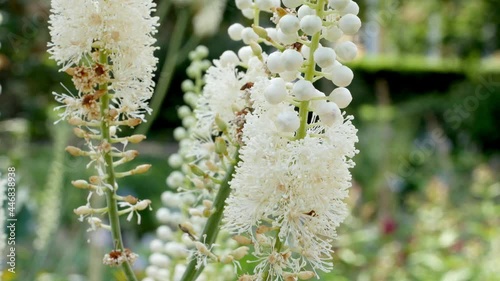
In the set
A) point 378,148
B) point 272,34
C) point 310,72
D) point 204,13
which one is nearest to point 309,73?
point 310,72

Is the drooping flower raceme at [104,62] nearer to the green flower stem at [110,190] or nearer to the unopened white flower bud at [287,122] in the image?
the green flower stem at [110,190]

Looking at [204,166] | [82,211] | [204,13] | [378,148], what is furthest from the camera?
[378,148]

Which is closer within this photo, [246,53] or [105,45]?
[105,45]

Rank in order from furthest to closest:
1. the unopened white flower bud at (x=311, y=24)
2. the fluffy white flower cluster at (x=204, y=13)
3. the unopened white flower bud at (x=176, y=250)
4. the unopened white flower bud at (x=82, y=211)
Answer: the fluffy white flower cluster at (x=204, y=13) → the unopened white flower bud at (x=176, y=250) → the unopened white flower bud at (x=82, y=211) → the unopened white flower bud at (x=311, y=24)

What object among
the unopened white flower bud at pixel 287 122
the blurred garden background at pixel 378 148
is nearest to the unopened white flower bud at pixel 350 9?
the unopened white flower bud at pixel 287 122

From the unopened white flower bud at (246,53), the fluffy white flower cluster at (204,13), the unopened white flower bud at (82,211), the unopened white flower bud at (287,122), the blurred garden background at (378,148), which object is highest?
the unopened white flower bud at (246,53)

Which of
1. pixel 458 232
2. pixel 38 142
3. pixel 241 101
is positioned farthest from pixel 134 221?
pixel 241 101

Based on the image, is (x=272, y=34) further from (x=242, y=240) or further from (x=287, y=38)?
(x=242, y=240)
